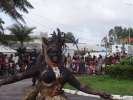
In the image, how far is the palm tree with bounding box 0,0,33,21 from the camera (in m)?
38.2

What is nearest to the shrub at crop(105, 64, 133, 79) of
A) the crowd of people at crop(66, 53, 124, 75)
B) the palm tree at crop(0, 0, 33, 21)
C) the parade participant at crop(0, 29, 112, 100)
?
the crowd of people at crop(66, 53, 124, 75)

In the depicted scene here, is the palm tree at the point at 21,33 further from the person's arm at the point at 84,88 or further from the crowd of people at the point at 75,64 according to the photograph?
the person's arm at the point at 84,88

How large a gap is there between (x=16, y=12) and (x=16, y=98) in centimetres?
2351

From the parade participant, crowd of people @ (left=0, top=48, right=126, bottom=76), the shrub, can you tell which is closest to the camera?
the parade participant

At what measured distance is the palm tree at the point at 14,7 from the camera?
1502 inches

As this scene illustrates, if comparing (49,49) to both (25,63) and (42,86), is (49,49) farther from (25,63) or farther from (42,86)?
(25,63)

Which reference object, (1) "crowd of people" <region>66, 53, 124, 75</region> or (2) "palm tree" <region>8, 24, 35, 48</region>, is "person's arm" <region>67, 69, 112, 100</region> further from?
(2) "palm tree" <region>8, 24, 35, 48</region>

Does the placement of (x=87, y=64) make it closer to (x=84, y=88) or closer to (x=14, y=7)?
(x=14, y=7)

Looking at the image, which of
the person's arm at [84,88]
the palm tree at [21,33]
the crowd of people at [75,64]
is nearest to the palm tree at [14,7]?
the crowd of people at [75,64]

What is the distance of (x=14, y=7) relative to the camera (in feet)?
134

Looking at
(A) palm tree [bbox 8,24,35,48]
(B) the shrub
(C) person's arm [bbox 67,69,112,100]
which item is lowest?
(B) the shrub

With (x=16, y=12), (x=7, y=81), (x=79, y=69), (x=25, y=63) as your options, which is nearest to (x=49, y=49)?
(x=7, y=81)

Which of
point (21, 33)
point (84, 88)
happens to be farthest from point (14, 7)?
point (84, 88)

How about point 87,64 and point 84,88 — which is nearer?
point 84,88
